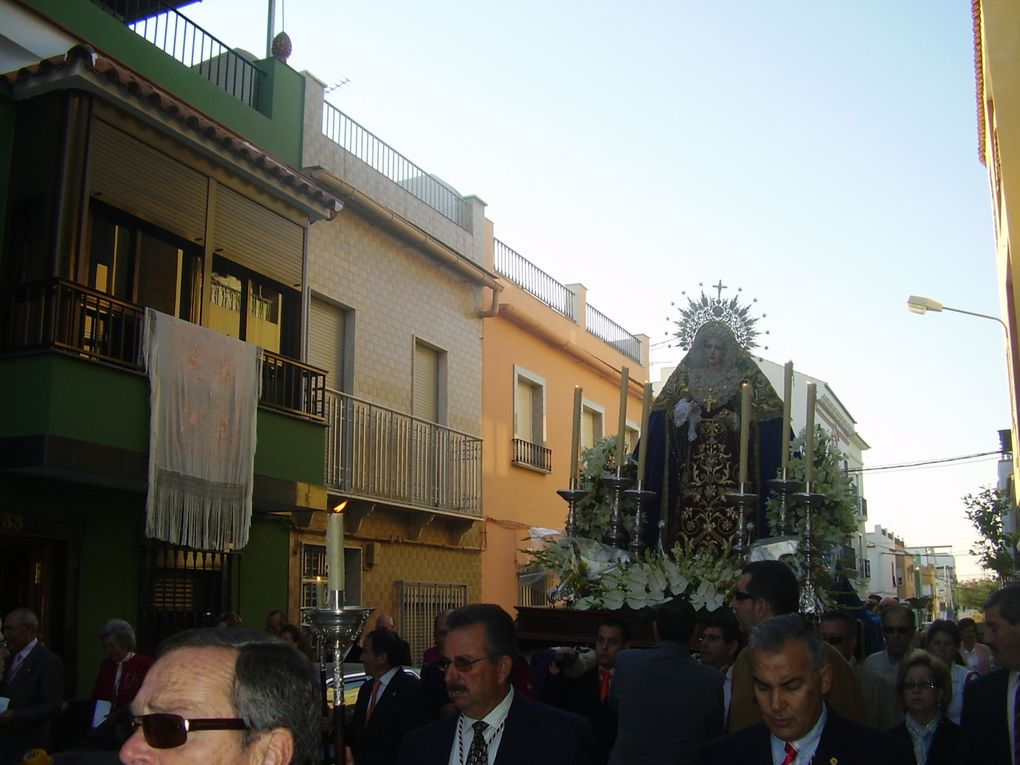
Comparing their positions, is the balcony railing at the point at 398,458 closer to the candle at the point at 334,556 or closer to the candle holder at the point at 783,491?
the candle holder at the point at 783,491

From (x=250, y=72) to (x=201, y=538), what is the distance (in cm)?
631

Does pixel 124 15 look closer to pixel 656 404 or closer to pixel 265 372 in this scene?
pixel 265 372

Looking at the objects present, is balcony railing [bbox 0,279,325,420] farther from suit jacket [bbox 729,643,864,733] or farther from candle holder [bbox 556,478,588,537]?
suit jacket [bbox 729,643,864,733]

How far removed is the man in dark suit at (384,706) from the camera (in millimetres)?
6016

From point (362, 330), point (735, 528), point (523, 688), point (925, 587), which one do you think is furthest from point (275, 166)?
point (925, 587)

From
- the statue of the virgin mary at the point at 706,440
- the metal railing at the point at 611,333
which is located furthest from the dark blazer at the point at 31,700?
the metal railing at the point at 611,333

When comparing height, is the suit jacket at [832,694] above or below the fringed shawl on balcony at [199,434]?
below

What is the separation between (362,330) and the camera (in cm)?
1546

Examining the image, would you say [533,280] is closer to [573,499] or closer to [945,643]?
[573,499]

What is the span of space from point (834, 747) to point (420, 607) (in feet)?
44.5

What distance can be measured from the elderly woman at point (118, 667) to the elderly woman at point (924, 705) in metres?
5.13

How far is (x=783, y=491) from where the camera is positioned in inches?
299

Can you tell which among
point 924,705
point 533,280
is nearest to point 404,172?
point 533,280

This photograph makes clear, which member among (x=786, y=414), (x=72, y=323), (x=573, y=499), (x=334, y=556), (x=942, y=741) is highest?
(x=72, y=323)
